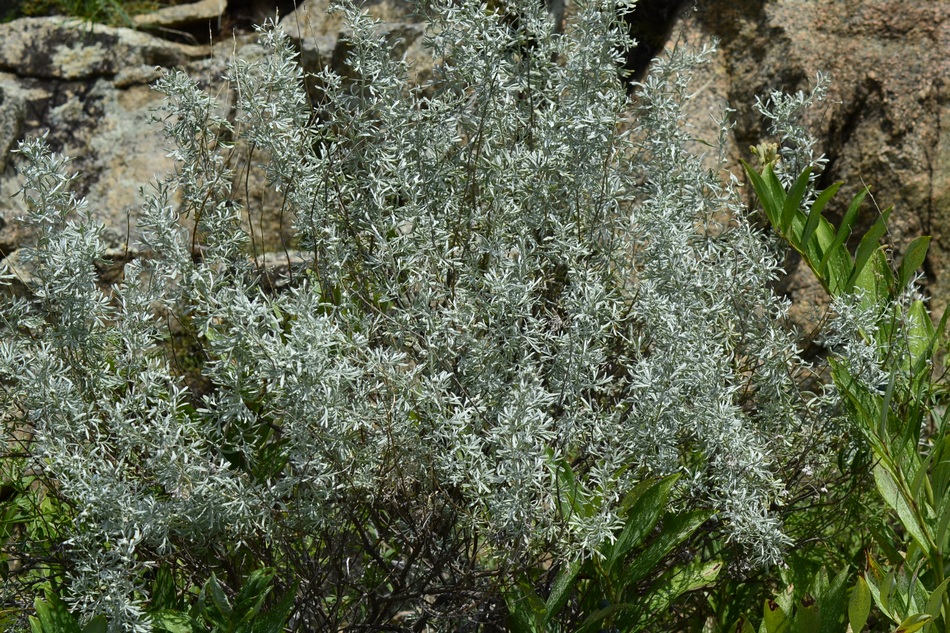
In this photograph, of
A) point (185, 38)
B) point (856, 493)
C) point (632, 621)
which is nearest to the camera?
point (632, 621)

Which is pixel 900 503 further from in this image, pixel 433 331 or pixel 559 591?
pixel 433 331

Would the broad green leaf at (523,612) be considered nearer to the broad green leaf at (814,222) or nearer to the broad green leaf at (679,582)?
the broad green leaf at (679,582)

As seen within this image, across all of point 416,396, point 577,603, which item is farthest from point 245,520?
point 577,603

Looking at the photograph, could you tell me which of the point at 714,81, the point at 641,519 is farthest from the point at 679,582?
the point at 714,81

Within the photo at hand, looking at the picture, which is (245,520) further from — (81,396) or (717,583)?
(717,583)

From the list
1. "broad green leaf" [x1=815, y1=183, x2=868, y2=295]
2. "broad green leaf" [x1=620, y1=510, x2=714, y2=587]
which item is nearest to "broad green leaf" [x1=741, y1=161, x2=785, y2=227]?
"broad green leaf" [x1=815, y1=183, x2=868, y2=295]

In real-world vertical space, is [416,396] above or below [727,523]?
above

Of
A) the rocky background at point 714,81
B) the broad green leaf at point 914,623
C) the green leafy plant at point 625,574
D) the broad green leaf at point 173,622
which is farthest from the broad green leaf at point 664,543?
the rocky background at point 714,81
